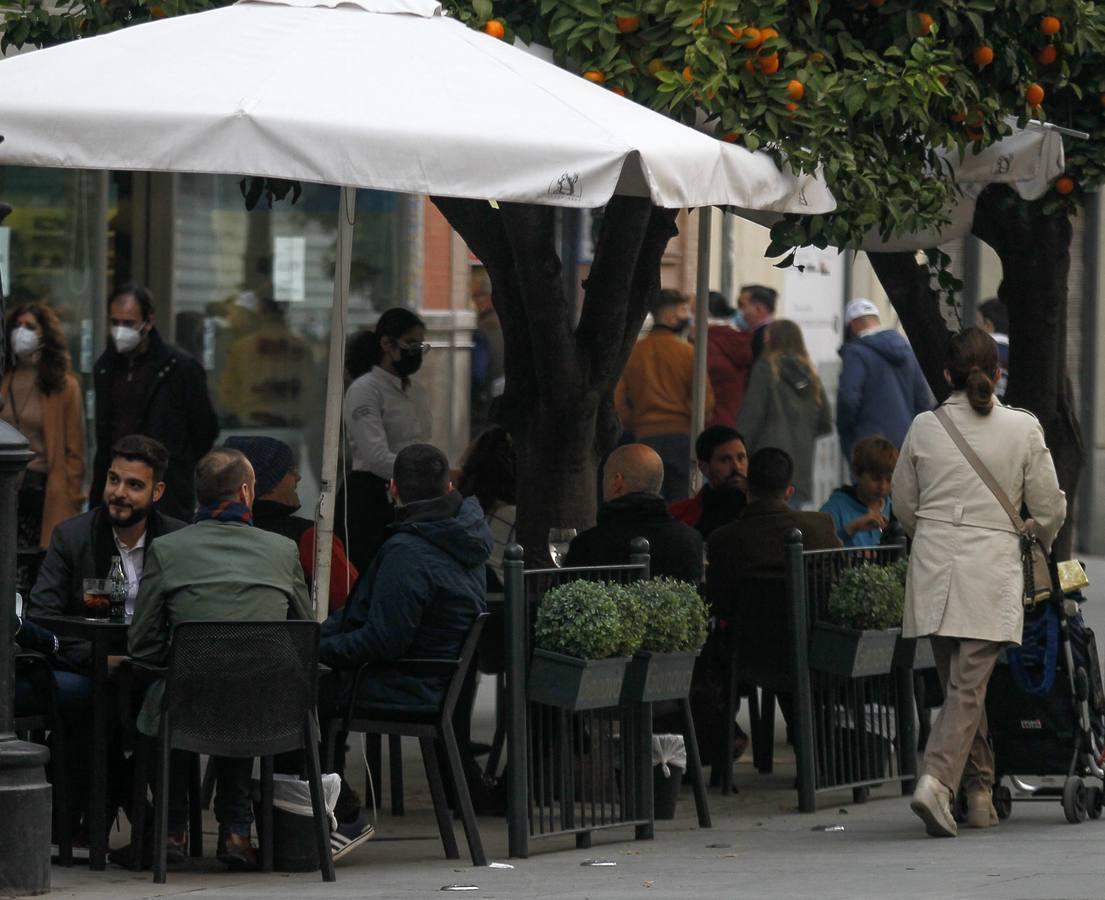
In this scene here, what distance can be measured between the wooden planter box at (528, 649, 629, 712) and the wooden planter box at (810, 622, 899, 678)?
1345mm

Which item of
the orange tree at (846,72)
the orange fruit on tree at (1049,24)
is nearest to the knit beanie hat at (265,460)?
the orange tree at (846,72)

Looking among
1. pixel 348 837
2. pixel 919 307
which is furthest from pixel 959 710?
pixel 919 307

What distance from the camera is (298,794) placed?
7.68 meters

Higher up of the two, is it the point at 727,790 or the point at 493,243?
the point at 493,243

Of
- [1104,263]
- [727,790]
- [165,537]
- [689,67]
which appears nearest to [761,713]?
[727,790]

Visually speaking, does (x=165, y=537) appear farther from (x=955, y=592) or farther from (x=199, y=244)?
(x=199, y=244)

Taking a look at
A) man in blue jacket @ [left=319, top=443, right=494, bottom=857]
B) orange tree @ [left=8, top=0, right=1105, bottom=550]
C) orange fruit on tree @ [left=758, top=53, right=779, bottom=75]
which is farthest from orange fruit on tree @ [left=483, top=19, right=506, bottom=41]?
man in blue jacket @ [left=319, top=443, right=494, bottom=857]

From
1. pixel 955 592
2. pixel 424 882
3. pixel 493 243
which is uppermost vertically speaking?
pixel 493 243

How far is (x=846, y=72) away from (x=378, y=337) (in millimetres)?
3241

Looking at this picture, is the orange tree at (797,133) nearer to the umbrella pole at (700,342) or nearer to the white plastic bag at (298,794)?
the umbrella pole at (700,342)

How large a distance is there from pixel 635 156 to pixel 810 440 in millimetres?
10076

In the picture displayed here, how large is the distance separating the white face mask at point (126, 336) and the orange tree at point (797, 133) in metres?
1.69

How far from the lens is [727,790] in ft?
31.6

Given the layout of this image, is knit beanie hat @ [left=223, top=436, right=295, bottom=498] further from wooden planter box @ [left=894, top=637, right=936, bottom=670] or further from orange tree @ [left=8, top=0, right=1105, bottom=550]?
wooden planter box @ [left=894, top=637, right=936, bottom=670]
